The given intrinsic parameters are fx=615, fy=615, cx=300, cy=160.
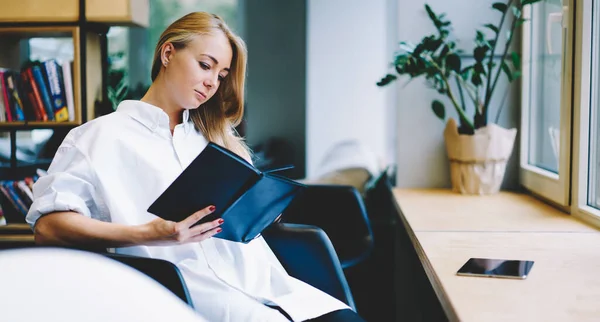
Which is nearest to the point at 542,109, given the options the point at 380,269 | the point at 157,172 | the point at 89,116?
the point at 380,269

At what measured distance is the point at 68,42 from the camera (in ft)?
9.86

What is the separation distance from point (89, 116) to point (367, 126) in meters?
4.05

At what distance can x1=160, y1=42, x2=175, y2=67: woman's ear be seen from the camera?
1726 mm

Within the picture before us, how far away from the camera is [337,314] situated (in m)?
1.58

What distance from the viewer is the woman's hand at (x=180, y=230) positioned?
137cm

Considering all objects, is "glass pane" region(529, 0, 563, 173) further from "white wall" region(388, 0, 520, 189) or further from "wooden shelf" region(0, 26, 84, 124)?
"wooden shelf" region(0, 26, 84, 124)

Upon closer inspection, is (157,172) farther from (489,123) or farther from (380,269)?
(380,269)

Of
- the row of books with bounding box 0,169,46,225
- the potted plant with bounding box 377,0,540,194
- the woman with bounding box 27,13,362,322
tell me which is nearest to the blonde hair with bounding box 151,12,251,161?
the woman with bounding box 27,13,362,322

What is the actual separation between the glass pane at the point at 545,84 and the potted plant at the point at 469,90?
0.10 meters

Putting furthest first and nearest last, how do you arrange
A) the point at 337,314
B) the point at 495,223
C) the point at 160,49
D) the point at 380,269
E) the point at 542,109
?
the point at 380,269
the point at 542,109
the point at 495,223
the point at 160,49
the point at 337,314

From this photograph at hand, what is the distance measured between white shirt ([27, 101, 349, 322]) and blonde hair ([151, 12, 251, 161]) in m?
0.17

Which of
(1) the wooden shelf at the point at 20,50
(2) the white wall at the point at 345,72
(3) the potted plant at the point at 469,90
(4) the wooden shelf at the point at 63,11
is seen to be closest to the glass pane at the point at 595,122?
(3) the potted plant at the point at 469,90

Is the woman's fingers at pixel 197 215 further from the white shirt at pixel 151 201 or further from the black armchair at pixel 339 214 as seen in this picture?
the black armchair at pixel 339 214

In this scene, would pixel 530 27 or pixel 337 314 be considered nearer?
pixel 337 314
